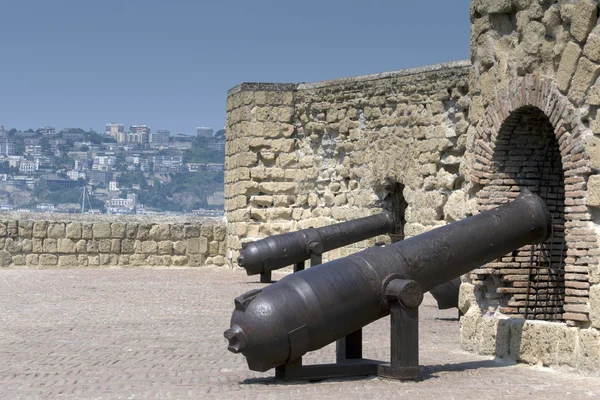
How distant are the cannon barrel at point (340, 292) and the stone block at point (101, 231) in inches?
453

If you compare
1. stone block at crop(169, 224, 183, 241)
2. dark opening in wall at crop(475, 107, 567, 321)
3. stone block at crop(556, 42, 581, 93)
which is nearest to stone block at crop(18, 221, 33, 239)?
stone block at crop(169, 224, 183, 241)

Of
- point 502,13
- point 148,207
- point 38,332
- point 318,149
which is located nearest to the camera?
point 502,13

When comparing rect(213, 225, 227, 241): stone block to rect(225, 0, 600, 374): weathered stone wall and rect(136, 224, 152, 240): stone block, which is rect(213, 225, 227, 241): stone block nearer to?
rect(136, 224, 152, 240): stone block

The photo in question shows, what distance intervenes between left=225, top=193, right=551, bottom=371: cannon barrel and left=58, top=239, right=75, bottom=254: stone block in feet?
38.3

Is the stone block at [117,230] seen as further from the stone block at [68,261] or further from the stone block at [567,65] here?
the stone block at [567,65]

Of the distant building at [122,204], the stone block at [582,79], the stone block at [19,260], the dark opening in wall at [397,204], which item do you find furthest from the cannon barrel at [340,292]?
the distant building at [122,204]

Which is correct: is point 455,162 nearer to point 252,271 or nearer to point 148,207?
point 252,271

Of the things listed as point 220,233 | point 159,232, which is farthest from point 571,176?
point 220,233

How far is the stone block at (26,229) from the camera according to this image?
1816cm

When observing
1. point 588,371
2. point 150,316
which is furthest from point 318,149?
point 588,371

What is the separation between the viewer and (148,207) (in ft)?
619

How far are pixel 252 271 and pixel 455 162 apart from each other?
3095 mm

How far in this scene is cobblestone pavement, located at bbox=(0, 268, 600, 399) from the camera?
22.3ft

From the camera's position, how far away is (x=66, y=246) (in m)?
18.3
